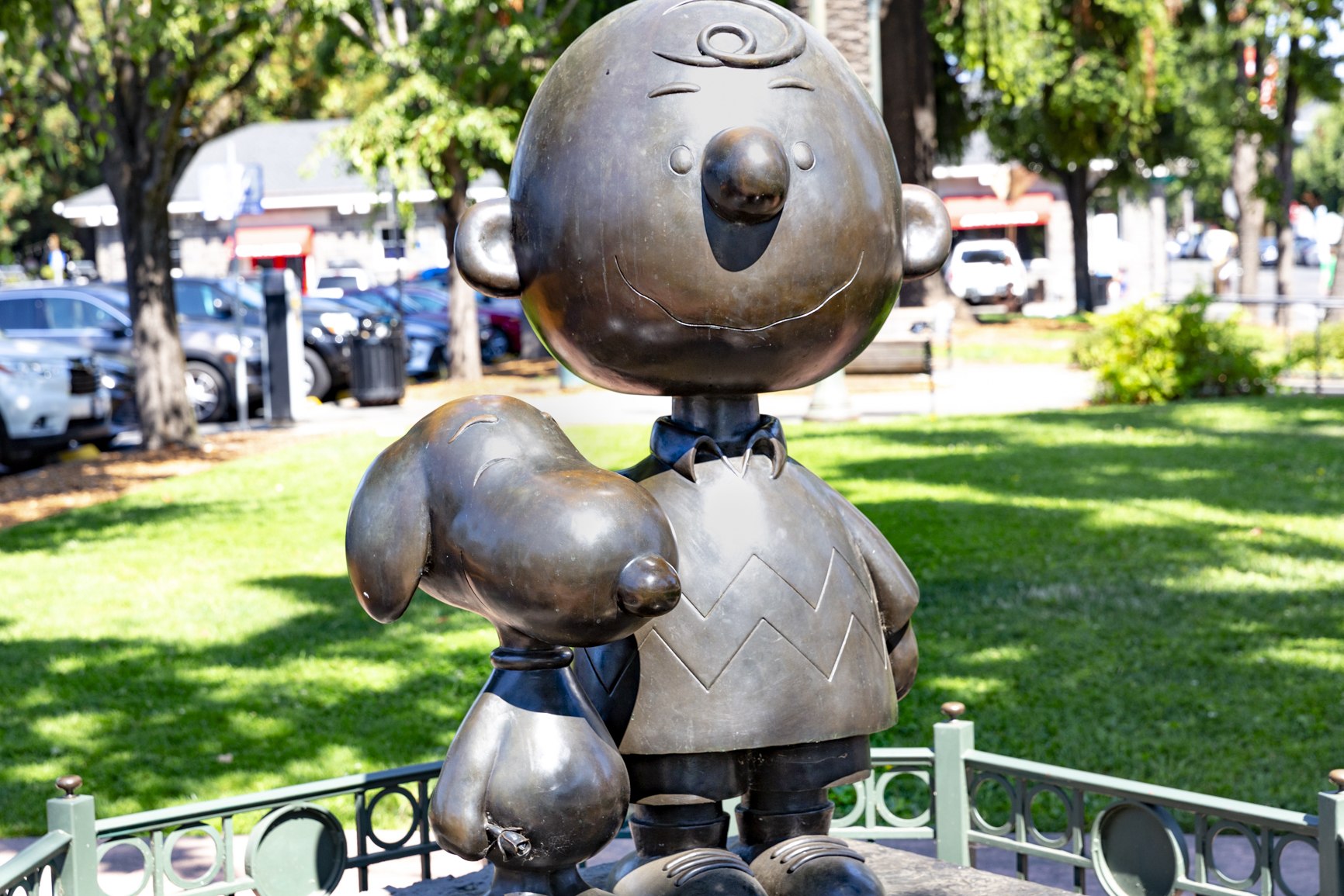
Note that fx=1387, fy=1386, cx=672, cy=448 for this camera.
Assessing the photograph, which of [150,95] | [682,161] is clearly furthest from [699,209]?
[150,95]

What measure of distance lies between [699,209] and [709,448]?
44 cm

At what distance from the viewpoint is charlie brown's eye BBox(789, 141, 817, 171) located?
7.42 ft

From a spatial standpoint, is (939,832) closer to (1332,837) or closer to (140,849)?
(1332,837)

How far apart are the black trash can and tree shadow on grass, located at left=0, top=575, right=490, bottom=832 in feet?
29.8

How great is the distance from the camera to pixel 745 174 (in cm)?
212

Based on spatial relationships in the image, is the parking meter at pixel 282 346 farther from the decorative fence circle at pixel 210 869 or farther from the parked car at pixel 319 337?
the decorative fence circle at pixel 210 869

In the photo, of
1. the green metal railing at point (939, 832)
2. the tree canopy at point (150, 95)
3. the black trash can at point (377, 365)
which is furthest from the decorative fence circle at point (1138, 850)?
the black trash can at point (377, 365)

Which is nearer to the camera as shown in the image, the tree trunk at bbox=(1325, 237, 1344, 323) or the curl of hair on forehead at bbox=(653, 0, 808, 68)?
the curl of hair on forehead at bbox=(653, 0, 808, 68)

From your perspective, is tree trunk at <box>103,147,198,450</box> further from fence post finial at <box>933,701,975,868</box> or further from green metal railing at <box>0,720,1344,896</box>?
fence post finial at <box>933,701,975,868</box>

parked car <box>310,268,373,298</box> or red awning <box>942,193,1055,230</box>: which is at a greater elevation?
red awning <box>942,193,1055,230</box>

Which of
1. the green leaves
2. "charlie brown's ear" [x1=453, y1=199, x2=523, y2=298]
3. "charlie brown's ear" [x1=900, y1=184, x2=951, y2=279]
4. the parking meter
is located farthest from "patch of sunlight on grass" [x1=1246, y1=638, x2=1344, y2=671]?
the parking meter

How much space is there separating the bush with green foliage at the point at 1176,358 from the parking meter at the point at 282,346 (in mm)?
8377

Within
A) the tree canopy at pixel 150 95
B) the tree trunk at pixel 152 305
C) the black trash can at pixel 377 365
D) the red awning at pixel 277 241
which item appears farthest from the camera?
the red awning at pixel 277 241

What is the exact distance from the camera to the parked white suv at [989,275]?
1431 inches
